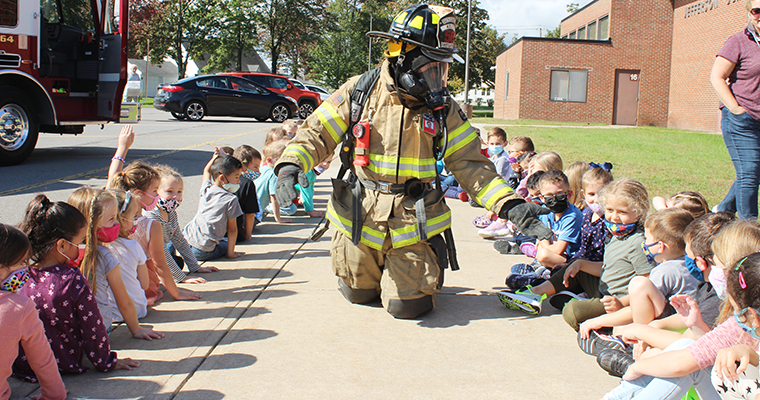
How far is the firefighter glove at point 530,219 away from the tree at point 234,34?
48585mm

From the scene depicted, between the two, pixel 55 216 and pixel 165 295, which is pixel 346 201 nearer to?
pixel 165 295

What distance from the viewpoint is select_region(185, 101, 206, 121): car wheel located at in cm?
2098

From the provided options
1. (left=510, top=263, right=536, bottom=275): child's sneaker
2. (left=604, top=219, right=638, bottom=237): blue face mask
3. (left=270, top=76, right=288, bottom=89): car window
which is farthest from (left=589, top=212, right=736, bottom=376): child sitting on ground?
(left=270, top=76, right=288, bottom=89): car window

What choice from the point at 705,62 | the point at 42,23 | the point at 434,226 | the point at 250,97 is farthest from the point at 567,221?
the point at 705,62

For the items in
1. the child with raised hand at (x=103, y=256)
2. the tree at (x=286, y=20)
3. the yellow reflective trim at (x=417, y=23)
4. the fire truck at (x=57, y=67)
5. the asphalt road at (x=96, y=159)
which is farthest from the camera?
the tree at (x=286, y=20)

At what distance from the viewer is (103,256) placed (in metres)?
3.10

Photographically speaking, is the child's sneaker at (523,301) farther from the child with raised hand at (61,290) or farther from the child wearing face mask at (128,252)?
the child with raised hand at (61,290)

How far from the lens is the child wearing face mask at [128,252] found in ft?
11.0

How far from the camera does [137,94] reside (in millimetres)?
10953

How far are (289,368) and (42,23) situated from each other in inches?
346

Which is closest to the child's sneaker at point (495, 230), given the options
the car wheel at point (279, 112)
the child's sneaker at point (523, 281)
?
the child's sneaker at point (523, 281)

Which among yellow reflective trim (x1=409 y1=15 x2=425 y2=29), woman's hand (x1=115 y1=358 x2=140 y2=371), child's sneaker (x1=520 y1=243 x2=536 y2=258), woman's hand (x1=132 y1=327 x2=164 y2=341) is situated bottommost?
woman's hand (x1=115 y1=358 x2=140 y2=371)

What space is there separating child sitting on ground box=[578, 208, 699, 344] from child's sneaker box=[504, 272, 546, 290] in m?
0.94

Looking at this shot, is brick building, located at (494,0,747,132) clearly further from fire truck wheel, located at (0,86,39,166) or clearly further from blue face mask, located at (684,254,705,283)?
blue face mask, located at (684,254,705,283)
